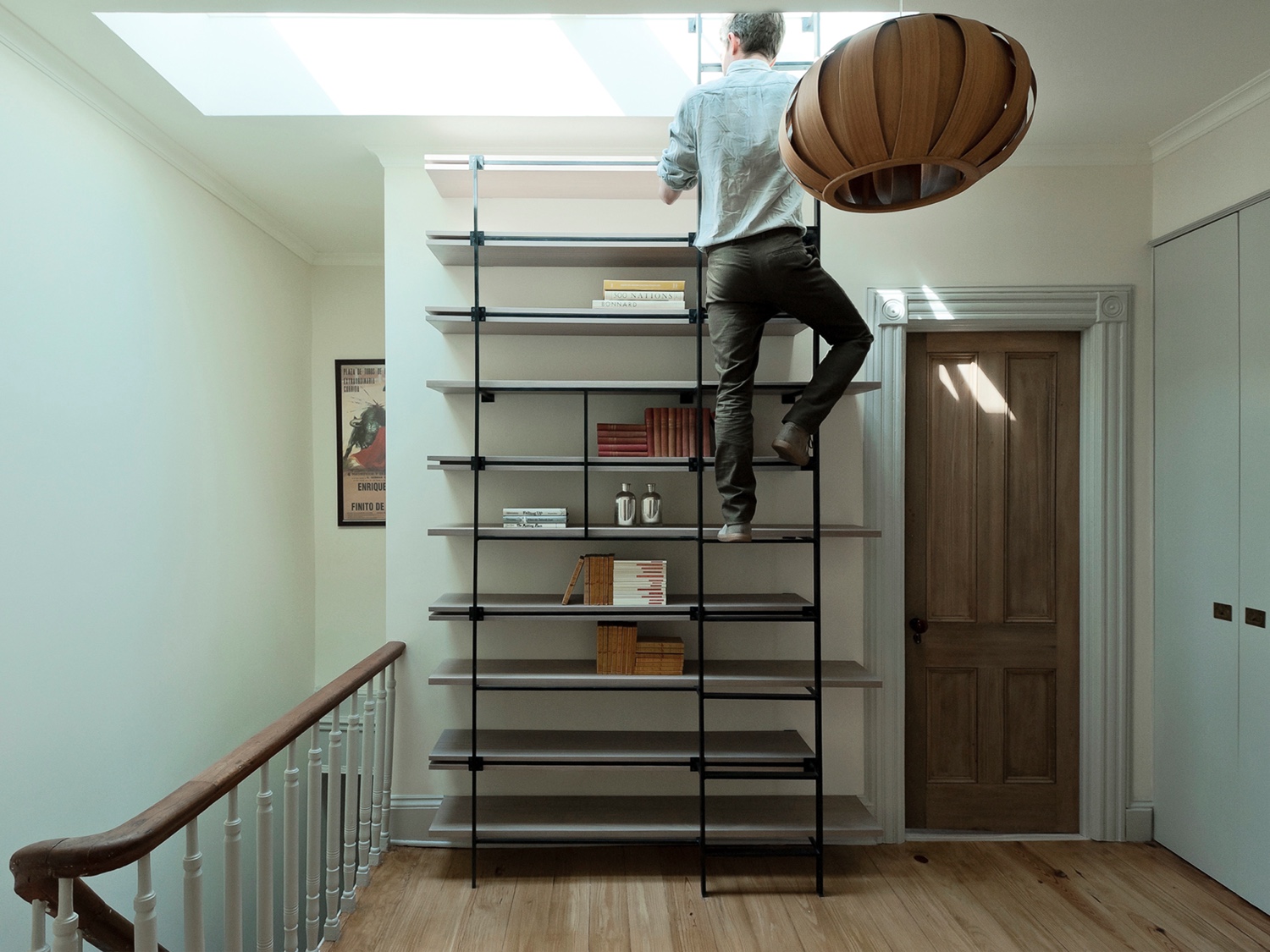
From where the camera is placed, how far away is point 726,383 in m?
2.49

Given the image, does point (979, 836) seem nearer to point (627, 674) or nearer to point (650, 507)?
point (627, 674)

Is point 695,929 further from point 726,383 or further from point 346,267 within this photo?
point 346,267

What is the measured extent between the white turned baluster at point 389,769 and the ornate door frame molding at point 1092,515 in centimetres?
188

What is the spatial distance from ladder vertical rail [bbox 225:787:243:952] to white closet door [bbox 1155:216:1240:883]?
3.13m

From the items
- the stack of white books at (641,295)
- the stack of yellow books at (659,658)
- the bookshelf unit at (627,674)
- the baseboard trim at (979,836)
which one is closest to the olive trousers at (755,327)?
the bookshelf unit at (627,674)

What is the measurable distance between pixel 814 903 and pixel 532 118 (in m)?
2.95

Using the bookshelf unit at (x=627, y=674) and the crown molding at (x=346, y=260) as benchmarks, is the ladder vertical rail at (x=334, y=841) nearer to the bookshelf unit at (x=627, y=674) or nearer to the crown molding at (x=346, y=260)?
the bookshelf unit at (x=627, y=674)

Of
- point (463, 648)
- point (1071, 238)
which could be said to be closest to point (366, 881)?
point (463, 648)

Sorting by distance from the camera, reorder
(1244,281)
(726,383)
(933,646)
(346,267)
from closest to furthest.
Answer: (726,383)
(1244,281)
(933,646)
(346,267)

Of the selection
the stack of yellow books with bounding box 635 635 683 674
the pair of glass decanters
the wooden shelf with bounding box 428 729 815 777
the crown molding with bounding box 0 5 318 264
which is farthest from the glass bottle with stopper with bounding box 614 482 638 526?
the crown molding with bounding box 0 5 318 264

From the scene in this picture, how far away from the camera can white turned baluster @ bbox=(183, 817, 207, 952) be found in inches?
65.2

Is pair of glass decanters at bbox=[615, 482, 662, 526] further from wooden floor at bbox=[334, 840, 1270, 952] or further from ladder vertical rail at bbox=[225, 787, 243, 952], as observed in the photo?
ladder vertical rail at bbox=[225, 787, 243, 952]

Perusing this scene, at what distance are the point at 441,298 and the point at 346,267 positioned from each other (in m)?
1.67

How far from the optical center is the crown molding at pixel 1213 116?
8.63 ft
